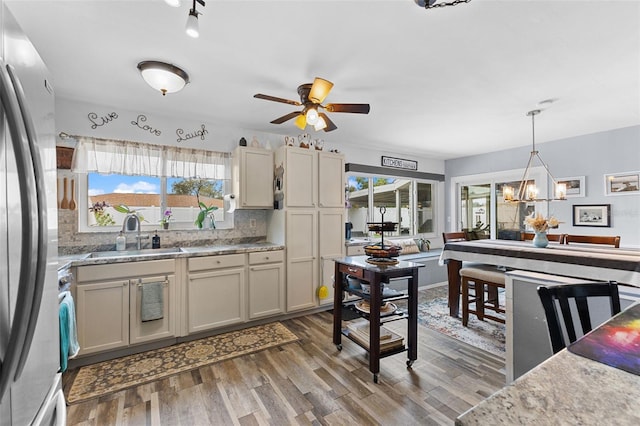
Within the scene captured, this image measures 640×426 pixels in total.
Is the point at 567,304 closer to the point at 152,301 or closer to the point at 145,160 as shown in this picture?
the point at 152,301

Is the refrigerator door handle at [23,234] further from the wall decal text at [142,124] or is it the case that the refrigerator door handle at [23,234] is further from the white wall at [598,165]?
the white wall at [598,165]

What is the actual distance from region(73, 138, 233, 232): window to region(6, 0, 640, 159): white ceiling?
1.61 feet

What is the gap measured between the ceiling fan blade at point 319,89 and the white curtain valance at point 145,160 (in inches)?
72.4

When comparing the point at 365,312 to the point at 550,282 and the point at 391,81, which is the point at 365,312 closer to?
the point at 550,282

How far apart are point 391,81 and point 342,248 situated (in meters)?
2.19

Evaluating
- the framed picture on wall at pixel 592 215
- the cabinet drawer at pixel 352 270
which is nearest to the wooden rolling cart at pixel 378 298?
the cabinet drawer at pixel 352 270

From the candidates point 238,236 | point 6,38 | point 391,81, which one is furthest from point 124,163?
point 391,81

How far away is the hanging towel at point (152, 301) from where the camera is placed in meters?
2.55

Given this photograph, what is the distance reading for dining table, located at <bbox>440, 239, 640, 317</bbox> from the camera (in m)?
2.04

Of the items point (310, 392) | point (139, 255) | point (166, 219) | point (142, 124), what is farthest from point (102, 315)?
point (142, 124)

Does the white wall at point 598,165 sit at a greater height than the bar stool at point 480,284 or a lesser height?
greater

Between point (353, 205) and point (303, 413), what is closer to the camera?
point (303, 413)

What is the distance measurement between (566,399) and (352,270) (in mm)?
1839

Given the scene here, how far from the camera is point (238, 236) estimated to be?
3682 millimetres
